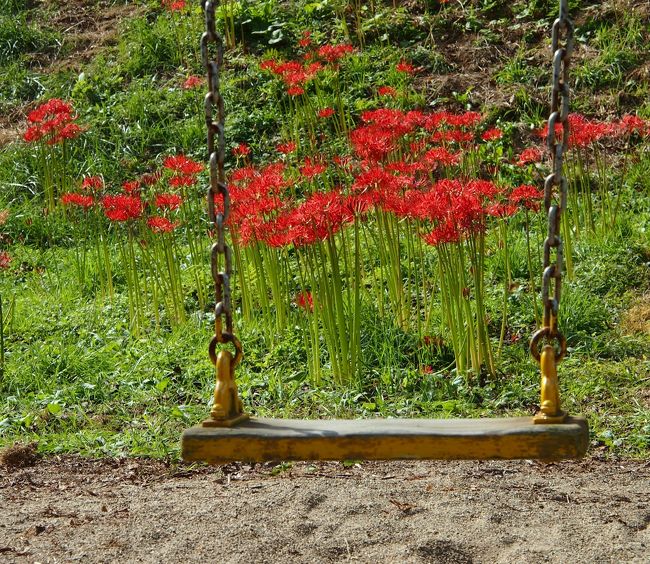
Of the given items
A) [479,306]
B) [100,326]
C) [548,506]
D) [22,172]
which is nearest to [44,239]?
[22,172]

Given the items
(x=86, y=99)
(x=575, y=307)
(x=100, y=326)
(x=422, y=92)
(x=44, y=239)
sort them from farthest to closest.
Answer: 1. (x=86, y=99)
2. (x=422, y=92)
3. (x=44, y=239)
4. (x=100, y=326)
5. (x=575, y=307)

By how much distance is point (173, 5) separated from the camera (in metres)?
9.11

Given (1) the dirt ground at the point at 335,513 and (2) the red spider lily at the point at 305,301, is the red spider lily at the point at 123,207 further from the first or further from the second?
(1) the dirt ground at the point at 335,513

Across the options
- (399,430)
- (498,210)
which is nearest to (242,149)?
(498,210)

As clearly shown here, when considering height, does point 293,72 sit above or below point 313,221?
above

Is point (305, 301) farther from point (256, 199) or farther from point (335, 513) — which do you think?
point (335, 513)

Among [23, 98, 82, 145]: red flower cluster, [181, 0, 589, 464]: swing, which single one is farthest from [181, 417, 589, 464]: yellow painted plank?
[23, 98, 82, 145]: red flower cluster

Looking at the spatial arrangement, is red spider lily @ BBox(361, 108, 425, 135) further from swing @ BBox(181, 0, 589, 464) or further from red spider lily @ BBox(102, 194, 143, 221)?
swing @ BBox(181, 0, 589, 464)

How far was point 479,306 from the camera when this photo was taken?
201 inches

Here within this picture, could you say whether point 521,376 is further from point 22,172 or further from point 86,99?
point 86,99

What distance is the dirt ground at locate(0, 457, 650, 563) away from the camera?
3656 mm

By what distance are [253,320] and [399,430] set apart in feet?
10.4

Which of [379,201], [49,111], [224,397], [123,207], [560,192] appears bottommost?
[224,397]

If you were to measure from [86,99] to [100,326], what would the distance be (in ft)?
14.5
